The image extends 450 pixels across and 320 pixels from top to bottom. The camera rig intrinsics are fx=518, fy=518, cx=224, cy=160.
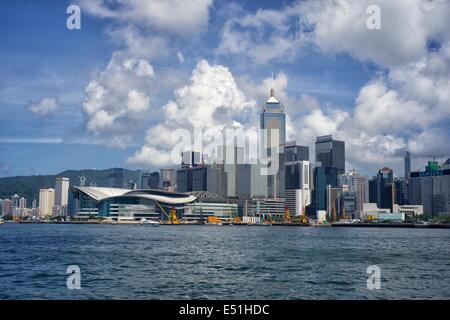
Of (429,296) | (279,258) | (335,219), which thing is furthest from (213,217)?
(429,296)

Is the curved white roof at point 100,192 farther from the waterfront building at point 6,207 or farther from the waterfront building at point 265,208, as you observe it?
the waterfront building at point 6,207

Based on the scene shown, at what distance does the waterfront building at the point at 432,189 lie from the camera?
14800cm

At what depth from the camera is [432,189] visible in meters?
154

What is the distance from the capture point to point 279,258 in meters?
25.1

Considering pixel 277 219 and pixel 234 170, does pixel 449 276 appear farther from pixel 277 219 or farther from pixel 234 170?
pixel 234 170

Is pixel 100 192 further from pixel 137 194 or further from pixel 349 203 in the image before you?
pixel 349 203

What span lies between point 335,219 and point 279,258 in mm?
132339

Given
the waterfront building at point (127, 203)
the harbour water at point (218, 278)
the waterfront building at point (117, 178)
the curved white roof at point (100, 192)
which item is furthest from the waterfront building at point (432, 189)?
the harbour water at point (218, 278)

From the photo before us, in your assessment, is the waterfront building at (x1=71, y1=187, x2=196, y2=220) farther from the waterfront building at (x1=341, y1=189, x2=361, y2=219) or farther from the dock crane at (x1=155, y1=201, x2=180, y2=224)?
the waterfront building at (x1=341, y1=189, x2=361, y2=219)

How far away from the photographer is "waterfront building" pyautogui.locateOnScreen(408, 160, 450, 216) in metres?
148

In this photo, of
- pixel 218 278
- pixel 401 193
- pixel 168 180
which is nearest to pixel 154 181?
pixel 168 180
